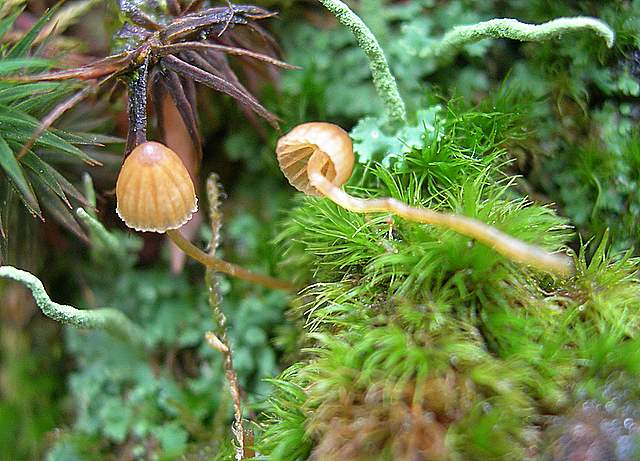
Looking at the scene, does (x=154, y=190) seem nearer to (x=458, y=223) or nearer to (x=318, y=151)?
(x=318, y=151)

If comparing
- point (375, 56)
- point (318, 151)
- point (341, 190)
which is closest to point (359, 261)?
point (341, 190)

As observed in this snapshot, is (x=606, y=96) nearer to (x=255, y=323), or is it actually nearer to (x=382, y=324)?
(x=382, y=324)

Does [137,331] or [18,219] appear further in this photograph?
[137,331]

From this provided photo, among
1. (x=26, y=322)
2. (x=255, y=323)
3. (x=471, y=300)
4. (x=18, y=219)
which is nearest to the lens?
(x=471, y=300)

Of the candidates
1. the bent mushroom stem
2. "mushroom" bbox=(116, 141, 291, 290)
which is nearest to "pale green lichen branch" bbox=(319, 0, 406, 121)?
the bent mushroom stem

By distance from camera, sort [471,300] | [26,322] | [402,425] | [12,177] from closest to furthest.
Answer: [402,425]
[471,300]
[12,177]
[26,322]

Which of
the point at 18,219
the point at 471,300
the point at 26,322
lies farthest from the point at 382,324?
the point at 26,322
